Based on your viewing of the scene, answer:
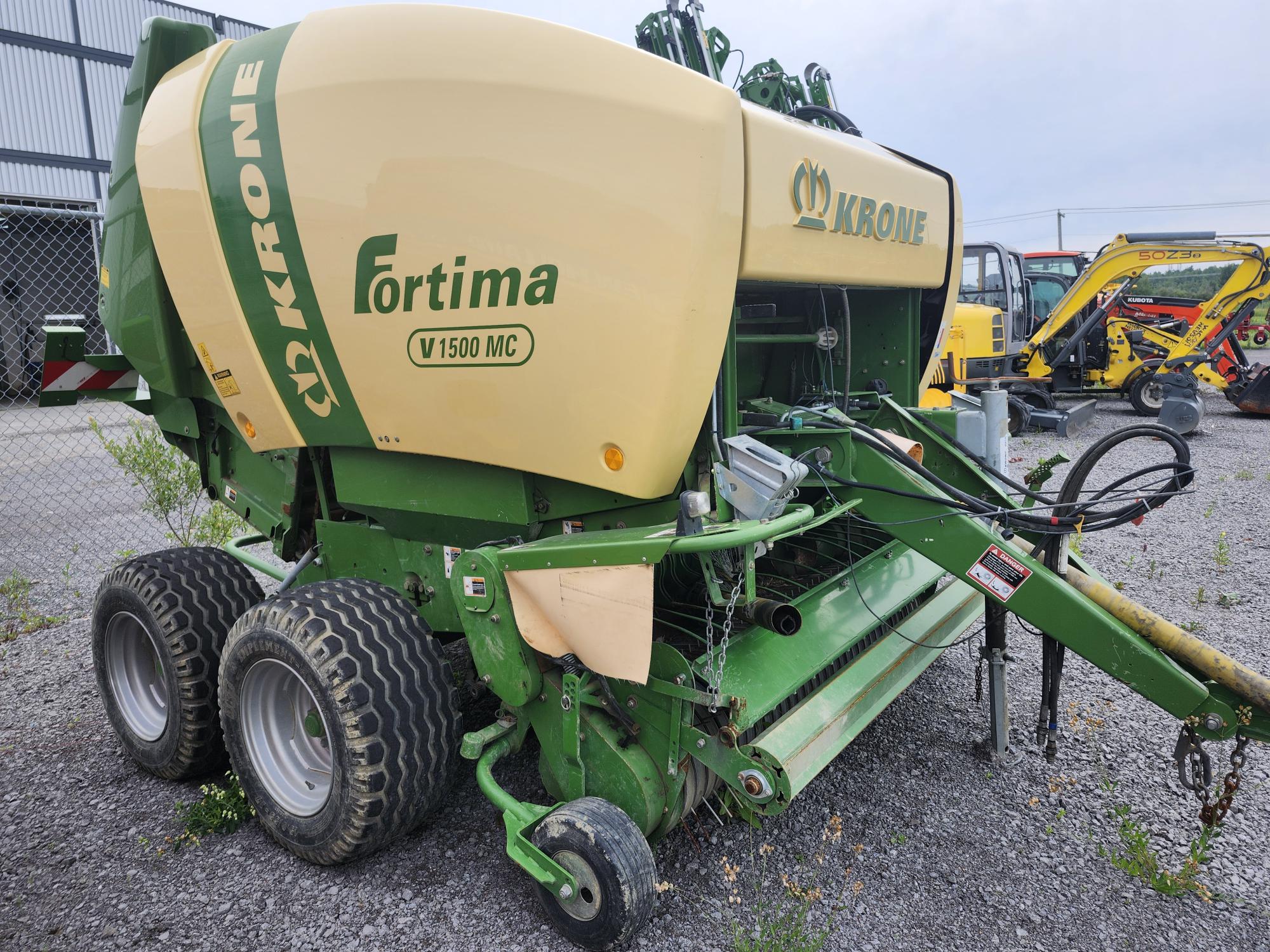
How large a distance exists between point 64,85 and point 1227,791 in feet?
68.1

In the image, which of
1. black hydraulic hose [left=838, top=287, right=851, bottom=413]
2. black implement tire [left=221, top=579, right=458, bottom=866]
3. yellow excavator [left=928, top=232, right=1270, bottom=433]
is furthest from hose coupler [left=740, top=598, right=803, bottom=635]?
yellow excavator [left=928, top=232, right=1270, bottom=433]

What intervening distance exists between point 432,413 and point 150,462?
4144 mm

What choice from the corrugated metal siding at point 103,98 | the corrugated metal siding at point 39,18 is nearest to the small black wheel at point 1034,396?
the corrugated metal siding at point 103,98

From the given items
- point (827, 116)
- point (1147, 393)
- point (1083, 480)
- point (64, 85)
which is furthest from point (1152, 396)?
point (64, 85)

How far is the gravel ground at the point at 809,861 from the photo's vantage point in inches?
94.7

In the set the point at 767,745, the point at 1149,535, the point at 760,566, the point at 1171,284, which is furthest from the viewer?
the point at 1171,284

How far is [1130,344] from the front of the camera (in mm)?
12234

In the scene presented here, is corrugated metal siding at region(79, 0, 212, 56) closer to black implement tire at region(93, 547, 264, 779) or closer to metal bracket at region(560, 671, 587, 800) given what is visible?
black implement tire at region(93, 547, 264, 779)

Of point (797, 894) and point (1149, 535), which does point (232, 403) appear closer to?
point (797, 894)

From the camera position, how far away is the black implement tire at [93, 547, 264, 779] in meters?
3.16

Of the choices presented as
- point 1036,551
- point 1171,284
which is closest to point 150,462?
point 1036,551

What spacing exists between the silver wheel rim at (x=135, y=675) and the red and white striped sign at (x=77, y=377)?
3.76ft

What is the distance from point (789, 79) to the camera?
3846mm

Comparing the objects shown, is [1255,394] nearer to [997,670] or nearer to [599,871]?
[997,670]
